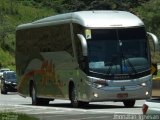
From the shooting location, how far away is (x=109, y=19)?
29.6 m

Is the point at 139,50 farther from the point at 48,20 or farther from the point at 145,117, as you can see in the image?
the point at 145,117

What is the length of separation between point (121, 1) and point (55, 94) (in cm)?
8380

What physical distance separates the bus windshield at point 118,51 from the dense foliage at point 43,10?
221 feet

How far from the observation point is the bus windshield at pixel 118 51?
28688mm

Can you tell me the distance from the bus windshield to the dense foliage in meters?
67.3

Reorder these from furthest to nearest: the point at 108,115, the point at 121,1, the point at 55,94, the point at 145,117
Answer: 1. the point at 121,1
2. the point at 55,94
3. the point at 108,115
4. the point at 145,117

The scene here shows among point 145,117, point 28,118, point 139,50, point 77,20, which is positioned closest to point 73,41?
point 77,20

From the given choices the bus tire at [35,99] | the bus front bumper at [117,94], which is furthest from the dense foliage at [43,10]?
the bus front bumper at [117,94]

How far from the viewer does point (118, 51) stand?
94.6ft

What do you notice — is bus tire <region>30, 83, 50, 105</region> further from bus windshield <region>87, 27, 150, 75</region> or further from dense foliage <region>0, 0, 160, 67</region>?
dense foliage <region>0, 0, 160, 67</region>

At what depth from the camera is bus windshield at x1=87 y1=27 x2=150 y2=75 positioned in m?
28.7

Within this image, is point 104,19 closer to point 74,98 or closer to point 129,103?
point 74,98

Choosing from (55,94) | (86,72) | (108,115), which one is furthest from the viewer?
(55,94)

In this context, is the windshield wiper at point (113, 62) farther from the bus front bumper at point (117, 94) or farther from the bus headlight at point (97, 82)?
the bus front bumper at point (117, 94)
